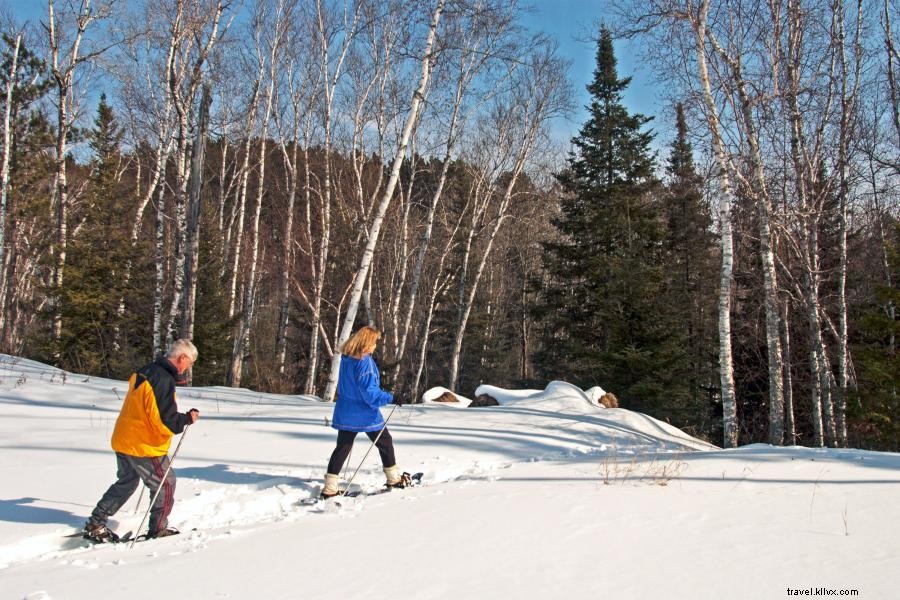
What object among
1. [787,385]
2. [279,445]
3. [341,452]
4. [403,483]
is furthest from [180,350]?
[787,385]

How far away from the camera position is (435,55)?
1060 centimetres

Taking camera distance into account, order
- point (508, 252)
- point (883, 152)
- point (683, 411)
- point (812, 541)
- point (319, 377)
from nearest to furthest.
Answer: point (812, 541)
point (883, 152)
point (683, 411)
point (319, 377)
point (508, 252)

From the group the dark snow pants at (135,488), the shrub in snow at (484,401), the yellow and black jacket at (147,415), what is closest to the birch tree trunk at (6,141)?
the shrub in snow at (484,401)

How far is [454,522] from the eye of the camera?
3869 mm

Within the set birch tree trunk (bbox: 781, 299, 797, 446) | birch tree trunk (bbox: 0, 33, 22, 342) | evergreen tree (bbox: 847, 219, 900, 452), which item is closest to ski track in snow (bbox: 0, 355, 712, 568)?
evergreen tree (bbox: 847, 219, 900, 452)

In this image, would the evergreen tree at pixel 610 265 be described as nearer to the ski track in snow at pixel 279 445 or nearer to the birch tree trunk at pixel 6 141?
the ski track in snow at pixel 279 445

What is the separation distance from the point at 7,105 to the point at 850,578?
21.1 meters

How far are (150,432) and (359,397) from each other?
168 cm

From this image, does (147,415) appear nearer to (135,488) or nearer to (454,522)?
(135,488)

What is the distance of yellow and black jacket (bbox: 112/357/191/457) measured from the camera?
13.2 feet

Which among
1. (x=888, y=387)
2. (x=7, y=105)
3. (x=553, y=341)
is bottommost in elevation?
(x=888, y=387)

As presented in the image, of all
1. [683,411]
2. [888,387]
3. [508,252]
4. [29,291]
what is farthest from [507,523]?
[29,291]

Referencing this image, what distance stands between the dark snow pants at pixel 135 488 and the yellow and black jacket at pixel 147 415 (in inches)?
2.8

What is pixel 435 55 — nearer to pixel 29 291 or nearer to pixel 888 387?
pixel 888 387
